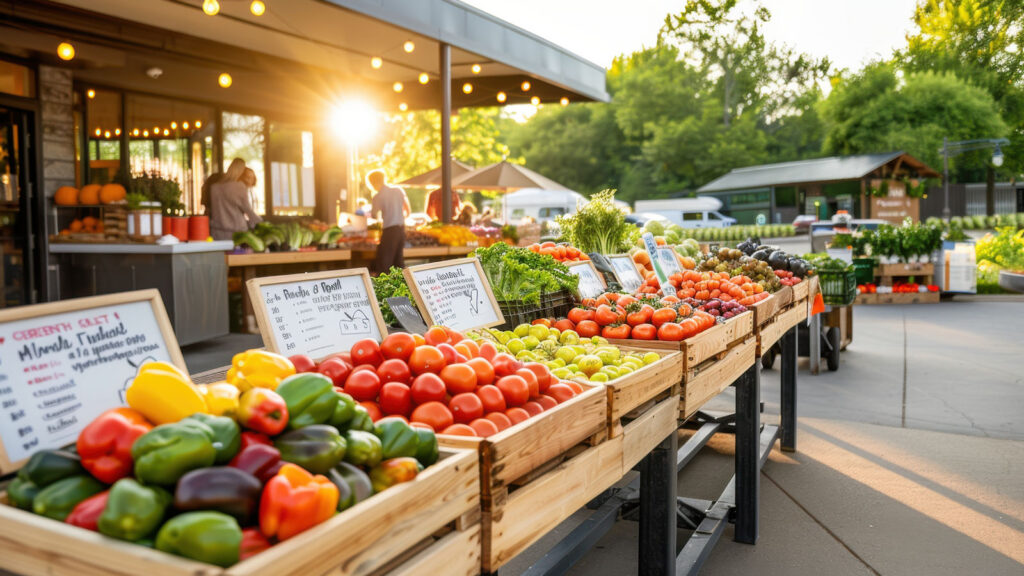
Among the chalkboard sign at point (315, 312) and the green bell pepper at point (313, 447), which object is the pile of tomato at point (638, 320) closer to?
the chalkboard sign at point (315, 312)

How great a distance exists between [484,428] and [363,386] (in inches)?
13.4

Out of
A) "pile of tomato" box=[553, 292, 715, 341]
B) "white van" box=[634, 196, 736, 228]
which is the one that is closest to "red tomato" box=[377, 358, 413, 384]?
"pile of tomato" box=[553, 292, 715, 341]

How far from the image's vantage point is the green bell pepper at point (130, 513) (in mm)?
1165

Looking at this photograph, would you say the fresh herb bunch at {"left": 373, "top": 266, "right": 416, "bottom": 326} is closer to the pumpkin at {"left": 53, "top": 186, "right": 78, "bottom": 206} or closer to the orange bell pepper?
the orange bell pepper

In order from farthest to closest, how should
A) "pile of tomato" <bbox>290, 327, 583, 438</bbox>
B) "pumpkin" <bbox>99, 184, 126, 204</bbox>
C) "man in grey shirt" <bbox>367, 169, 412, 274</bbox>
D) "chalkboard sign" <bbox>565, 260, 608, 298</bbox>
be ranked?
"man in grey shirt" <bbox>367, 169, 412, 274</bbox> → "pumpkin" <bbox>99, 184, 126, 204</bbox> → "chalkboard sign" <bbox>565, 260, 608, 298</bbox> → "pile of tomato" <bbox>290, 327, 583, 438</bbox>

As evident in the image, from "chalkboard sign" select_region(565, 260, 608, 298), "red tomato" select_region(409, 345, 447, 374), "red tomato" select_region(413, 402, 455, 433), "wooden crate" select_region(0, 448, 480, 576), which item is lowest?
"wooden crate" select_region(0, 448, 480, 576)

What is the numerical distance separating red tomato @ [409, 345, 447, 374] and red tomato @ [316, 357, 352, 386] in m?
0.18

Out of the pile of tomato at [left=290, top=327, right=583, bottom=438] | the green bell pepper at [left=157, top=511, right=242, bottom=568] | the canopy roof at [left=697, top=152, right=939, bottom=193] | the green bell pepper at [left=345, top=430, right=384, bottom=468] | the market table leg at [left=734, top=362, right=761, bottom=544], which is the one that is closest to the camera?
the green bell pepper at [left=157, top=511, right=242, bottom=568]

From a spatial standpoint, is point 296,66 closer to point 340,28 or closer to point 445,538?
point 340,28

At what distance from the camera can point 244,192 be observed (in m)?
9.23

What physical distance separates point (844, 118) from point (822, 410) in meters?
46.6

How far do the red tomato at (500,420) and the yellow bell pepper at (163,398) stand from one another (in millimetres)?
729

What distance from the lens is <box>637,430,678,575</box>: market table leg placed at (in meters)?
2.89

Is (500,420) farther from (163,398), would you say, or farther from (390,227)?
(390,227)
